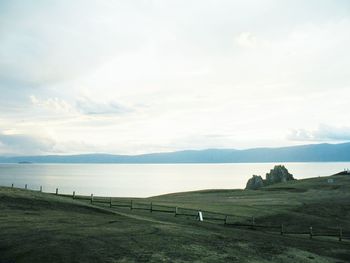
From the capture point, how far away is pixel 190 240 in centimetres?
3269

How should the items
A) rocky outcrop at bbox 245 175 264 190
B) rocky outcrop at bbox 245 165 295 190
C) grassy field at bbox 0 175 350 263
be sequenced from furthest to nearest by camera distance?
rocky outcrop at bbox 245 165 295 190
rocky outcrop at bbox 245 175 264 190
grassy field at bbox 0 175 350 263

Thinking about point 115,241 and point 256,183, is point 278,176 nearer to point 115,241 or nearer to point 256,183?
point 256,183

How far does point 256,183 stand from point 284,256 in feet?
340

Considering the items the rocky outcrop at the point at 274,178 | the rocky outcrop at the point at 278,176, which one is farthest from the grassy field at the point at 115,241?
the rocky outcrop at the point at 278,176

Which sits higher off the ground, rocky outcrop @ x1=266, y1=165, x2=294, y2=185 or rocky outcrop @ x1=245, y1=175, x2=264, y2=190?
rocky outcrop @ x1=266, y1=165, x2=294, y2=185

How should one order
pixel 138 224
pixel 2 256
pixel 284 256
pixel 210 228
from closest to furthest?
1. pixel 2 256
2. pixel 284 256
3. pixel 138 224
4. pixel 210 228

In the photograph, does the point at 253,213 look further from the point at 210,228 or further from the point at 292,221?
the point at 210,228

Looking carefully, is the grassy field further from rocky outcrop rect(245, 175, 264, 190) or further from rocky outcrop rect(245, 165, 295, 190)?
rocky outcrop rect(245, 165, 295, 190)

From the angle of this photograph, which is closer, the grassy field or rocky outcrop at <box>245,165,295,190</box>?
the grassy field

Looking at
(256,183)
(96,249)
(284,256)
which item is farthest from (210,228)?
(256,183)

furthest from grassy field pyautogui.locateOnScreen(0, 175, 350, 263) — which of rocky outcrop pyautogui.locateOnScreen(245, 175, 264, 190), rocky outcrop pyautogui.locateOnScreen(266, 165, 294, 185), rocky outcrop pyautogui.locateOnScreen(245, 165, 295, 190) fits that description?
rocky outcrop pyautogui.locateOnScreen(266, 165, 294, 185)

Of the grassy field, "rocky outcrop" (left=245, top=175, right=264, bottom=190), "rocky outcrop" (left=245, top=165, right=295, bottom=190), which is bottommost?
the grassy field

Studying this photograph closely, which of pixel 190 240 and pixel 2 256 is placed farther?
pixel 190 240

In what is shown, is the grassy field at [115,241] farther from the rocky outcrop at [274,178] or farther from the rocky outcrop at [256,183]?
the rocky outcrop at [274,178]
